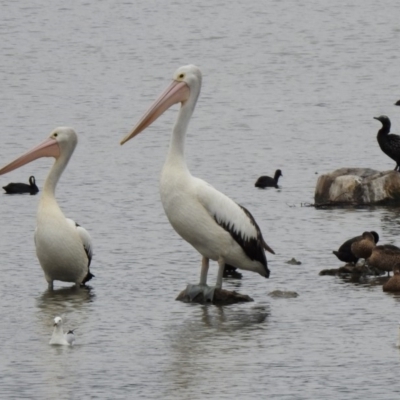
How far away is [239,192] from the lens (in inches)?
622

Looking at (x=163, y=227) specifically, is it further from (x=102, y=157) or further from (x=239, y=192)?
(x=102, y=157)

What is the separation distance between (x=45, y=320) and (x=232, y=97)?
14634mm

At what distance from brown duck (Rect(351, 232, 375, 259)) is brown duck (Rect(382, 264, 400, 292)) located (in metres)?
0.75

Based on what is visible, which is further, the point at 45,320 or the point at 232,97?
the point at 232,97

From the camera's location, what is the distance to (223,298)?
1061 cm

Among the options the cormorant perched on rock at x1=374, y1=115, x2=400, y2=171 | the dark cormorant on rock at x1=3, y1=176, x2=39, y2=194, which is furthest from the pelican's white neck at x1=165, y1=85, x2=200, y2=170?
the cormorant perched on rock at x1=374, y1=115, x2=400, y2=171

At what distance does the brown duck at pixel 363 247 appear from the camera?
1159cm

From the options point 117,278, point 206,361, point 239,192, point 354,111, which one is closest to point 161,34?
point 354,111

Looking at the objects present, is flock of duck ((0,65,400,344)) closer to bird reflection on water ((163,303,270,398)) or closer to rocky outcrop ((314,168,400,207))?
bird reflection on water ((163,303,270,398))

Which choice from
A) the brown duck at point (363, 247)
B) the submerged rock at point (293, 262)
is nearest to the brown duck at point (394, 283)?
the brown duck at point (363, 247)

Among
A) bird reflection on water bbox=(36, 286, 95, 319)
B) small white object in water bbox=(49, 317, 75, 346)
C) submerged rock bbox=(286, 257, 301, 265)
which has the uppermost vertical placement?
Result: submerged rock bbox=(286, 257, 301, 265)

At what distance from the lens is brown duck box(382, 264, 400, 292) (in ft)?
35.3

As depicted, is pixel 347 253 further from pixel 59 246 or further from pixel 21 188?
pixel 21 188

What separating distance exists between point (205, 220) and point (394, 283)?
136 cm
